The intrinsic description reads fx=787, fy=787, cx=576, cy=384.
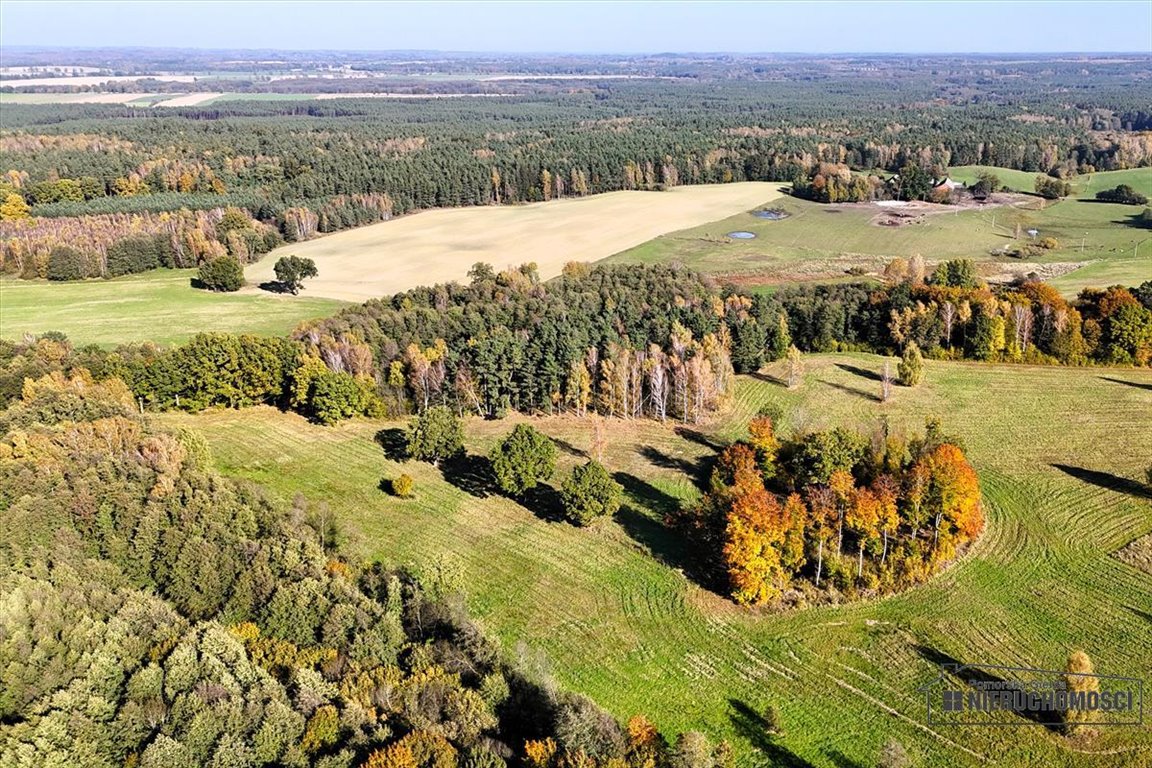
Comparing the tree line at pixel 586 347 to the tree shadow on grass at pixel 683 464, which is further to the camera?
the tree line at pixel 586 347

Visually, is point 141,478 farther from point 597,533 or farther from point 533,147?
point 533,147

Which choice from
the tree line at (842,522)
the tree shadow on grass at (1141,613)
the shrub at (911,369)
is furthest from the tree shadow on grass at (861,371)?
the tree shadow on grass at (1141,613)

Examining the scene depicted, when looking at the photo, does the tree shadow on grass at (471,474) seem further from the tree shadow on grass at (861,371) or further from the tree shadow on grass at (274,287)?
the tree shadow on grass at (274,287)

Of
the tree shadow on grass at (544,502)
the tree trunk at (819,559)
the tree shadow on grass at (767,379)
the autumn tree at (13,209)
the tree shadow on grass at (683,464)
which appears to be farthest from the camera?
the autumn tree at (13,209)

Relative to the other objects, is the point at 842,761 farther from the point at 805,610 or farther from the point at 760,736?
the point at 805,610

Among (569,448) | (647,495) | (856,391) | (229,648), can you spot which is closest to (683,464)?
(647,495)

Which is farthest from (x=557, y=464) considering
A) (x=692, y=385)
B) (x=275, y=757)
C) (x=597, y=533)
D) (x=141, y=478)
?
(x=275, y=757)
